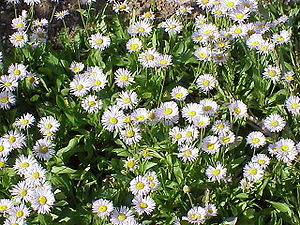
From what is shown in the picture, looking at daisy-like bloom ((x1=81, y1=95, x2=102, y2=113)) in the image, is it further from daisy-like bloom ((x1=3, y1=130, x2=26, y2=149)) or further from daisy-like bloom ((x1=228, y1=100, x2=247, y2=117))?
daisy-like bloom ((x1=228, y1=100, x2=247, y2=117))

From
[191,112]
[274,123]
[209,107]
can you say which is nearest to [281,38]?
[274,123]

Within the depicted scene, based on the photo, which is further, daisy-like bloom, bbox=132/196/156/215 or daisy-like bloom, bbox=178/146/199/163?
daisy-like bloom, bbox=178/146/199/163

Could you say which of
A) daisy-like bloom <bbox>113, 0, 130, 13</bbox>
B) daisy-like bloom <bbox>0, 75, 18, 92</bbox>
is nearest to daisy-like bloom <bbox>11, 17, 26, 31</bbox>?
daisy-like bloom <bbox>0, 75, 18, 92</bbox>

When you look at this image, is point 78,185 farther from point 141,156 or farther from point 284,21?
point 284,21

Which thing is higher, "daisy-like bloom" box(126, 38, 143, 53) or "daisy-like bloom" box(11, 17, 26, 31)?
"daisy-like bloom" box(11, 17, 26, 31)

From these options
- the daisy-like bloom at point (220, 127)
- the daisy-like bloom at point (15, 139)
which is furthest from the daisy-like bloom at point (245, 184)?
the daisy-like bloom at point (15, 139)

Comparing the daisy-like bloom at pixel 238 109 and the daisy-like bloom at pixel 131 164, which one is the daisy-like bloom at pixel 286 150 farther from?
the daisy-like bloom at pixel 131 164

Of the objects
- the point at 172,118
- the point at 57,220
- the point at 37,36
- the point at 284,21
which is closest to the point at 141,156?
A: the point at 172,118
